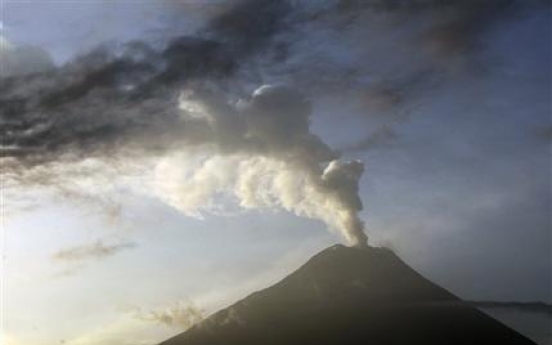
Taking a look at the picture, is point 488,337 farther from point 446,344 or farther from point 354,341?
point 354,341

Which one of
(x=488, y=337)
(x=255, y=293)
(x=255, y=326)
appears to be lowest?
(x=488, y=337)

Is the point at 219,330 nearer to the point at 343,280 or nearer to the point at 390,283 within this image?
the point at 343,280

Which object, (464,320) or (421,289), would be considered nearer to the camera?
(464,320)

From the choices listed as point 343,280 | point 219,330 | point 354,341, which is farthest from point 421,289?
point 219,330

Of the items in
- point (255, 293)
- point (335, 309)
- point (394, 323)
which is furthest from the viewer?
point (255, 293)

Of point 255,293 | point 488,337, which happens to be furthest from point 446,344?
point 255,293

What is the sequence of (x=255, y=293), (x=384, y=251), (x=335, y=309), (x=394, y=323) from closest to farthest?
(x=394, y=323), (x=335, y=309), (x=255, y=293), (x=384, y=251)

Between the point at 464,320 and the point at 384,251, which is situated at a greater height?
the point at 384,251
